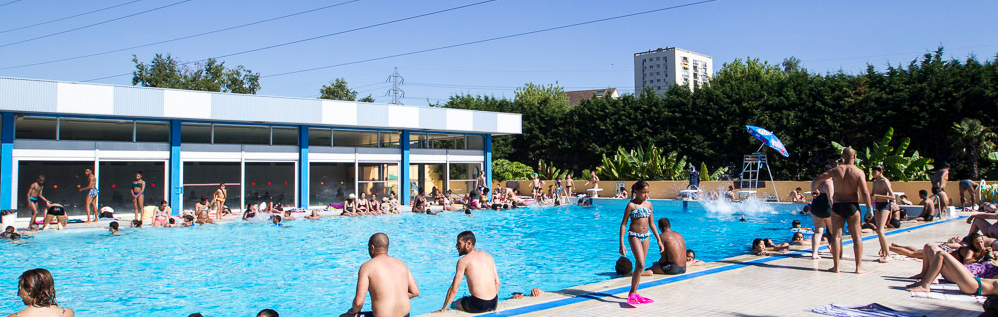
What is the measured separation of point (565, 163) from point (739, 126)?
38.4ft

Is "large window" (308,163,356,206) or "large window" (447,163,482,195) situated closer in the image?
"large window" (308,163,356,206)

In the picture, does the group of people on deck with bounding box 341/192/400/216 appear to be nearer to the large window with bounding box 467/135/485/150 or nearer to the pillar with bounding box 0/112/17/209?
the large window with bounding box 467/135/485/150

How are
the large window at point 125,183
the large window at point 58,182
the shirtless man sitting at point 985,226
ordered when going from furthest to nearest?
the large window at point 125,183 < the large window at point 58,182 < the shirtless man sitting at point 985,226

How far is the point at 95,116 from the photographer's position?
21031 mm

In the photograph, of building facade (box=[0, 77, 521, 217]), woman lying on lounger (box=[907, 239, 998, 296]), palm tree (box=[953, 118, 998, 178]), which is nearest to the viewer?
woman lying on lounger (box=[907, 239, 998, 296])

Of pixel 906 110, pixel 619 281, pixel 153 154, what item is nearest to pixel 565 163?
pixel 906 110

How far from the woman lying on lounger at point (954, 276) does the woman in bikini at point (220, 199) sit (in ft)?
67.6

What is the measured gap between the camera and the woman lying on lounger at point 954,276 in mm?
6152

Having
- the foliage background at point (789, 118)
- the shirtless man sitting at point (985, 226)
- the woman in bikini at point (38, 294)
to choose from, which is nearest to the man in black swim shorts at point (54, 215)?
the woman in bikini at point (38, 294)

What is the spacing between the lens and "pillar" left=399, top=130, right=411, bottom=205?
29.1m

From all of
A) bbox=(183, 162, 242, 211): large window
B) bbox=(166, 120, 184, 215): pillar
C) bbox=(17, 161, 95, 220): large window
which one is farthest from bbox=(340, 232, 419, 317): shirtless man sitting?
bbox=(183, 162, 242, 211): large window

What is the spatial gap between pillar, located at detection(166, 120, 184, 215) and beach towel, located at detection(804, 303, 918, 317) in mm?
21988

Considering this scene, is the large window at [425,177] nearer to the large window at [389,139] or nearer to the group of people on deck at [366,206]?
the large window at [389,139]

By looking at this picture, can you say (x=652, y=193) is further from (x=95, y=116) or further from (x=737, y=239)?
(x=95, y=116)
